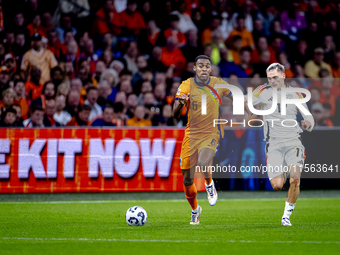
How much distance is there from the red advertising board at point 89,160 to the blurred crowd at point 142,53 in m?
0.48

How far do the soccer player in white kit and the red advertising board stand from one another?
4.64 meters

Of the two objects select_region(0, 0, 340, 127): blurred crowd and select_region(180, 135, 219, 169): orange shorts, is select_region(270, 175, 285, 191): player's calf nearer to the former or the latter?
select_region(180, 135, 219, 169): orange shorts

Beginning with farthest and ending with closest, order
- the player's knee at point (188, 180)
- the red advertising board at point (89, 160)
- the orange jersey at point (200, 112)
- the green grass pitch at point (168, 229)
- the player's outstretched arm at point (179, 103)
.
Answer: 1. the red advertising board at point (89, 160)
2. the orange jersey at point (200, 112)
3. the player's knee at point (188, 180)
4. the player's outstretched arm at point (179, 103)
5. the green grass pitch at point (168, 229)

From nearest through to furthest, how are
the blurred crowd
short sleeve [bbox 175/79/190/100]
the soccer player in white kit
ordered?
the soccer player in white kit → short sleeve [bbox 175/79/190/100] → the blurred crowd

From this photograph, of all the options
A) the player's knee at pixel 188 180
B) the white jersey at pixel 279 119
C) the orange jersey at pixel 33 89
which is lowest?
the player's knee at pixel 188 180

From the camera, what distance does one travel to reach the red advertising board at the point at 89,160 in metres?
12.1

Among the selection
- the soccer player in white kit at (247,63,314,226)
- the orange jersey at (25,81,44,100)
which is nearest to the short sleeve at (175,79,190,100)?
the soccer player in white kit at (247,63,314,226)

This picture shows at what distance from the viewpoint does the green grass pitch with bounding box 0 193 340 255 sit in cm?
581

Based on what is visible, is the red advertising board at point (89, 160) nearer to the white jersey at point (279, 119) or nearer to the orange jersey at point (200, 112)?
the orange jersey at point (200, 112)

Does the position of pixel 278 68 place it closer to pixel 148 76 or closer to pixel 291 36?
pixel 148 76

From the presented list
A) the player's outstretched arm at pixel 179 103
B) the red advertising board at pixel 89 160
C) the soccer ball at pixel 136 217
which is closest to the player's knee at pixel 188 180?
the soccer ball at pixel 136 217

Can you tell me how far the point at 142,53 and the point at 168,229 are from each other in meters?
8.32

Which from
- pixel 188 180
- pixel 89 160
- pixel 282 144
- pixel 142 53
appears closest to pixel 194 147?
pixel 188 180

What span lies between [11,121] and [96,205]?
2884 mm
